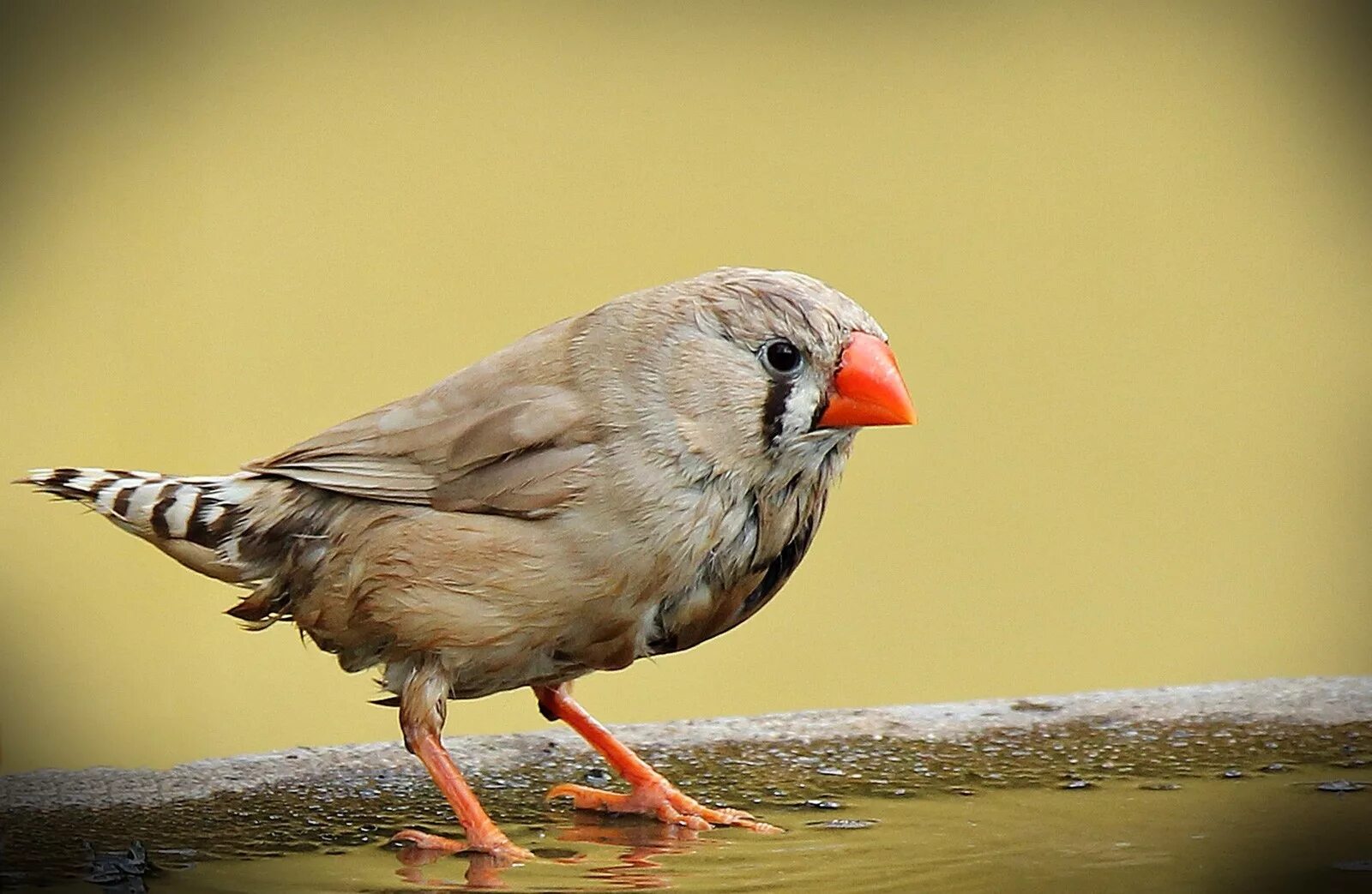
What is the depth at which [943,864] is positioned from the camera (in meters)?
2.48

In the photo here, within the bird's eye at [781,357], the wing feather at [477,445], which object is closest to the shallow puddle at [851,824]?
the wing feather at [477,445]

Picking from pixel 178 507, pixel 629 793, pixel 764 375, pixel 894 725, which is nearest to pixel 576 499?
pixel 764 375

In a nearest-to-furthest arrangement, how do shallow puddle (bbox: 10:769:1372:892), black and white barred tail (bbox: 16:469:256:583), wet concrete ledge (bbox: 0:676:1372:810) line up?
shallow puddle (bbox: 10:769:1372:892) → black and white barred tail (bbox: 16:469:256:583) → wet concrete ledge (bbox: 0:676:1372:810)

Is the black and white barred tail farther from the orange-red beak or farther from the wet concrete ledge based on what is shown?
the orange-red beak

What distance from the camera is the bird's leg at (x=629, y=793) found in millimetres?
2961

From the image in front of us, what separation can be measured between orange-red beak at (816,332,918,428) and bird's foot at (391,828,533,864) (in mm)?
795

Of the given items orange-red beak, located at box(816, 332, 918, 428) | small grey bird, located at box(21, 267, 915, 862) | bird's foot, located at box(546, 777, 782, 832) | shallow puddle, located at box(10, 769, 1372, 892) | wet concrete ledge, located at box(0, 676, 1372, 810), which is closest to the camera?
shallow puddle, located at box(10, 769, 1372, 892)

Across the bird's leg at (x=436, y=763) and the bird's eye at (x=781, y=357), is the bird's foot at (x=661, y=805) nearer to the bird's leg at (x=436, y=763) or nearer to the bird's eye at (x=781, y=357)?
the bird's leg at (x=436, y=763)

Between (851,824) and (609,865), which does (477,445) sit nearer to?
(609,865)

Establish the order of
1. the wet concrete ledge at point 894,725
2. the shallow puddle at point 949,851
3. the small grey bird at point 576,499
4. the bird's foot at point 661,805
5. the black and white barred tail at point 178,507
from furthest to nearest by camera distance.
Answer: the wet concrete ledge at point 894,725, the black and white barred tail at point 178,507, the bird's foot at point 661,805, the small grey bird at point 576,499, the shallow puddle at point 949,851

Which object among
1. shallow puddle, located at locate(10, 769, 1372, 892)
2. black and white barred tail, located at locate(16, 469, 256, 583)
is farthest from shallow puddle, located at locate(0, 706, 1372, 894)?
black and white barred tail, located at locate(16, 469, 256, 583)

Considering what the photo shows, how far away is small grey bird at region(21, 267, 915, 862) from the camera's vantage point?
2756 millimetres

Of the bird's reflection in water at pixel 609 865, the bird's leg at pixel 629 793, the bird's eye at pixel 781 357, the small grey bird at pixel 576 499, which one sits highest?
the bird's eye at pixel 781 357

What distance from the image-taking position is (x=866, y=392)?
8.77ft
